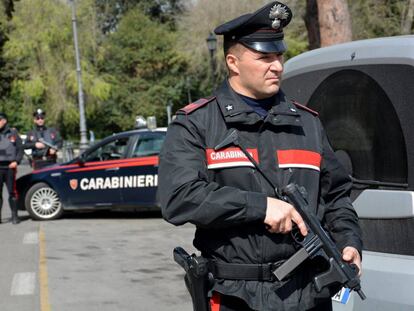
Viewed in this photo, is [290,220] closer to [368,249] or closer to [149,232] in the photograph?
[368,249]

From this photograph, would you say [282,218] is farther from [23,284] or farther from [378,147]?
[23,284]

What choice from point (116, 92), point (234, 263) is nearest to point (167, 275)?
point (234, 263)

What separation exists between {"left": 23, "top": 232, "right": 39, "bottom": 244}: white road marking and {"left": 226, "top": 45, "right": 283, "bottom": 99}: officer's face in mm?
8187

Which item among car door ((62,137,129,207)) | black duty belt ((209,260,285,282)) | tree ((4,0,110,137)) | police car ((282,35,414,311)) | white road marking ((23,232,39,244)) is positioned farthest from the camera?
tree ((4,0,110,137))

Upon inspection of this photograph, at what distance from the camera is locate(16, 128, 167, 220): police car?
12.6m

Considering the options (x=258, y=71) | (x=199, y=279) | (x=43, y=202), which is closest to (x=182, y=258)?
(x=199, y=279)

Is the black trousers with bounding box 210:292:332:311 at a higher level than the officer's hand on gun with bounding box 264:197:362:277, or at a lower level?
lower

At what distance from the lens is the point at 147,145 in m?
12.8

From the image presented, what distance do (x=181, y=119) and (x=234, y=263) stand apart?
563 mm

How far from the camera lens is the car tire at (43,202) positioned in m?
13.1

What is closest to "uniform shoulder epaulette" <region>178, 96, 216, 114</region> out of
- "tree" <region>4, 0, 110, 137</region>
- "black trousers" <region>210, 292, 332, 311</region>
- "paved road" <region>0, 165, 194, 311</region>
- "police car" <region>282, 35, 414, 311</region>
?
"black trousers" <region>210, 292, 332, 311</region>

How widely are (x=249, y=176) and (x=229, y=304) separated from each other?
0.48 m

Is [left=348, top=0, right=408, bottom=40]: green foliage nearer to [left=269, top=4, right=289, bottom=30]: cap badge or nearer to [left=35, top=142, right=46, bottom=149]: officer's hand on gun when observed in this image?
[left=35, top=142, right=46, bottom=149]: officer's hand on gun

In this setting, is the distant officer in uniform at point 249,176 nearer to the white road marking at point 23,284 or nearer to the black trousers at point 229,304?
the black trousers at point 229,304
